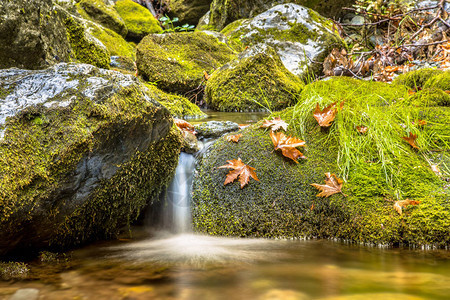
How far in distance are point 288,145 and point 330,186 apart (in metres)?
0.53

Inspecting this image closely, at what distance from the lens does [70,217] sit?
206 centimetres

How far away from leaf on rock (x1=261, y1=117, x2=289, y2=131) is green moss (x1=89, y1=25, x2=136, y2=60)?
842 centimetres

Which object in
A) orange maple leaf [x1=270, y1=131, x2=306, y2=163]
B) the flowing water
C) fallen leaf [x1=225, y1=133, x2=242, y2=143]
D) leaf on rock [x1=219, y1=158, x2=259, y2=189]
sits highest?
fallen leaf [x1=225, y1=133, x2=242, y2=143]

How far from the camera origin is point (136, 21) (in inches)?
566

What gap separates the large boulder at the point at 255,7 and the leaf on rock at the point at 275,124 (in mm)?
10269

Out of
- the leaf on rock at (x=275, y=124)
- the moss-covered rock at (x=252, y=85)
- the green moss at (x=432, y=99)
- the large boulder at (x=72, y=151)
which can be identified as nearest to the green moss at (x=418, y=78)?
the green moss at (x=432, y=99)

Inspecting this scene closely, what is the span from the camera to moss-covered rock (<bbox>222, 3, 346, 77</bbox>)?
25.4 ft

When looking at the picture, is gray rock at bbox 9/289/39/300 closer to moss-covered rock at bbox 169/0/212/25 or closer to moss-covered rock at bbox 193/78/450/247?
moss-covered rock at bbox 193/78/450/247

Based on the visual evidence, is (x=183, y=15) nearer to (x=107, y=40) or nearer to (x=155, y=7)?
(x=155, y=7)

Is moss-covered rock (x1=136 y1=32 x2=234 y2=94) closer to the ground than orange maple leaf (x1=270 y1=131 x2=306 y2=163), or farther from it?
farther from it

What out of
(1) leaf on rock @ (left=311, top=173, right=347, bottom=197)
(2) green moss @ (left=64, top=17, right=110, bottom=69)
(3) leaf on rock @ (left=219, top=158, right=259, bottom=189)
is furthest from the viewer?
(2) green moss @ (left=64, top=17, right=110, bottom=69)

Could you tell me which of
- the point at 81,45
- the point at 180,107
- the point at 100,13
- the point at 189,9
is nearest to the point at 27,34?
the point at 81,45

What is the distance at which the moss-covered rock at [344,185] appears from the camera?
220cm

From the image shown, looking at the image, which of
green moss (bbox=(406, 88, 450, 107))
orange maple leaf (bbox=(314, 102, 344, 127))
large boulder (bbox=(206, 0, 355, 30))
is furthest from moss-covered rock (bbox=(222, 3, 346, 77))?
orange maple leaf (bbox=(314, 102, 344, 127))
